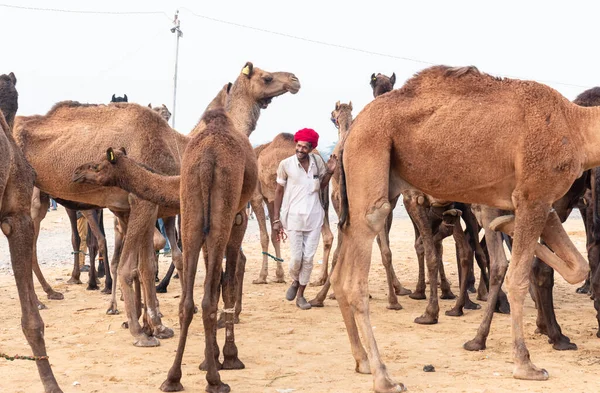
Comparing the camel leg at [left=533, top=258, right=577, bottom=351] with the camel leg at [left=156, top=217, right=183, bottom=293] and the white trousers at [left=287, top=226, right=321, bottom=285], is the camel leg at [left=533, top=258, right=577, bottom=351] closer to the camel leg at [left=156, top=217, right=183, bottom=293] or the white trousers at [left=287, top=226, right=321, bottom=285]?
the white trousers at [left=287, top=226, right=321, bottom=285]

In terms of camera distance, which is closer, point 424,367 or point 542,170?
point 542,170

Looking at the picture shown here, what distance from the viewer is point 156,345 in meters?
8.84

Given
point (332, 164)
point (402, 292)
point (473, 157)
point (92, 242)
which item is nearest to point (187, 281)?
point (473, 157)

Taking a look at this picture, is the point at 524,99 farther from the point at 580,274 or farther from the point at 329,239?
the point at 329,239

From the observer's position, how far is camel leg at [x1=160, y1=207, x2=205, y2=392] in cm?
676

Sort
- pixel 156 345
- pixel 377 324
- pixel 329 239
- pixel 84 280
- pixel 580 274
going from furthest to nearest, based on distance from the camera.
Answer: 1. pixel 84 280
2. pixel 329 239
3. pixel 377 324
4. pixel 156 345
5. pixel 580 274

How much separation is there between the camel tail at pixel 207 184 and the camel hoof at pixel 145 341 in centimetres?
238

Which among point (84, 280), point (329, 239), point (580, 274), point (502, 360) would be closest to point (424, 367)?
point (502, 360)

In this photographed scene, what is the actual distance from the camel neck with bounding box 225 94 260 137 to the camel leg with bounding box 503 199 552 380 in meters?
4.73

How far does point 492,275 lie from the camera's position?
869 centimetres

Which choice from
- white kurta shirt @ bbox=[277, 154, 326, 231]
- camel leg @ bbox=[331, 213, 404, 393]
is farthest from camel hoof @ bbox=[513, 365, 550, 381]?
white kurta shirt @ bbox=[277, 154, 326, 231]

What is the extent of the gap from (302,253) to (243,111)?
2.08 meters

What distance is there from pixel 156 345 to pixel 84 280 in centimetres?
596

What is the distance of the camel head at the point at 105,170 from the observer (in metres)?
7.89
